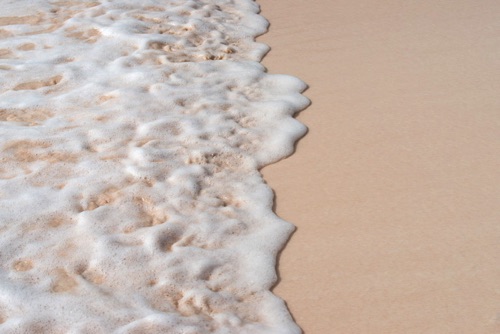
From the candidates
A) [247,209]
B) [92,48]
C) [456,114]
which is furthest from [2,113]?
[456,114]

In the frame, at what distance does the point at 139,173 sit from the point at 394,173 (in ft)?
3.42

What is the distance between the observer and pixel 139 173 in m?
2.90

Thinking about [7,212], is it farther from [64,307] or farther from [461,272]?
[461,272]

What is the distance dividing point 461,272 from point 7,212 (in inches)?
65.2

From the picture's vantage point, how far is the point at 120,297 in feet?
7.23

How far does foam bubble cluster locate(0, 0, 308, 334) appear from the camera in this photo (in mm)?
2186

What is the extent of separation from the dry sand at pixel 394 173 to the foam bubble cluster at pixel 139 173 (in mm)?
126

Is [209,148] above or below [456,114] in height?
below

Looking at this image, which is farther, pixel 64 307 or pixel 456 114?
pixel 456 114

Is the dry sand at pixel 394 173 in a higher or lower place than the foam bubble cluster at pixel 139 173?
higher

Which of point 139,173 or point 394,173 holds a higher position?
point 394,173

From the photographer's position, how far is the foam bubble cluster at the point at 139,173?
2.19 m

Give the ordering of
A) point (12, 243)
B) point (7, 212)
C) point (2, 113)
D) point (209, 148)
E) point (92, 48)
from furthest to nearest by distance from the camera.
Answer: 1. point (92, 48)
2. point (2, 113)
3. point (209, 148)
4. point (7, 212)
5. point (12, 243)

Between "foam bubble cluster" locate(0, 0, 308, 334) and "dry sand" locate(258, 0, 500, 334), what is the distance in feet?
0.41
